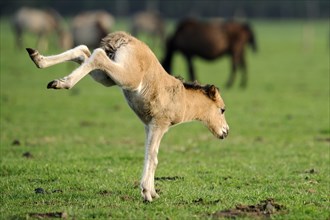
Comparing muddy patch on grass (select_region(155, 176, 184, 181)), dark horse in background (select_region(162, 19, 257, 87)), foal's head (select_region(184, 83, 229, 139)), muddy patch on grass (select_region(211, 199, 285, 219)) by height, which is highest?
foal's head (select_region(184, 83, 229, 139))

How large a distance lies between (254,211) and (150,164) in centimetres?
119

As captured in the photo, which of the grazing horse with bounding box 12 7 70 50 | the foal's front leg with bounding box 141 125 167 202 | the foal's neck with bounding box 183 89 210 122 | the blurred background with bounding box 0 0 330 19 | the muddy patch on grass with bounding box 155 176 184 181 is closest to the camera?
the foal's front leg with bounding box 141 125 167 202

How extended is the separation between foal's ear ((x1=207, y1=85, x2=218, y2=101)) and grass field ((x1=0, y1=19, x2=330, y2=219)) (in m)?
1.02

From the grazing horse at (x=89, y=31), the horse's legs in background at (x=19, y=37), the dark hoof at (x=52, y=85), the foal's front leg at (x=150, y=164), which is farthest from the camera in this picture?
the horse's legs in background at (x=19, y=37)

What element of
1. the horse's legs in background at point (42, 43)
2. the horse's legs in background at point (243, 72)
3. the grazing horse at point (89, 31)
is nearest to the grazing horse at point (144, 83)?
the horse's legs in background at point (243, 72)

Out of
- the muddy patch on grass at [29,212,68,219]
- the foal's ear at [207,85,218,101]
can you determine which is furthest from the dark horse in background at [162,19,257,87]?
the muddy patch on grass at [29,212,68,219]

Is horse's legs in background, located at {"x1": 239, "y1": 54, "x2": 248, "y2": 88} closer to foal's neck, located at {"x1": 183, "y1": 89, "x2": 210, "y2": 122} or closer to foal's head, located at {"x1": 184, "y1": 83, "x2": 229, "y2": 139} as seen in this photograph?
foal's head, located at {"x1": 184, "y1": 83, "x2": 229, "y2": 139}

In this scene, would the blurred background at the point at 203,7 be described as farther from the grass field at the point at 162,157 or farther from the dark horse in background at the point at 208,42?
the grass field at the point at 162,157

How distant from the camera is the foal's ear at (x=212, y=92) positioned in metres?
8.16

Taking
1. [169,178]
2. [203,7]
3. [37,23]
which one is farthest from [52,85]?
[203,7]

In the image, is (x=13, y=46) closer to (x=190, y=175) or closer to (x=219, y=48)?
(x=219, y=48)

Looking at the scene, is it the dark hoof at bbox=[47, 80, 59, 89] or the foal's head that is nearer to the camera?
the dark hoof at bbox=[47, 80, 59, 89]

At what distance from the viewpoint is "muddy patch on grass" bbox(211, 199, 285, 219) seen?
21.9 ft

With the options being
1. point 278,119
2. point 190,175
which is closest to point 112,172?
point 190,175
